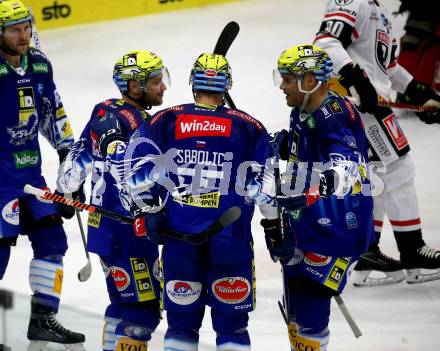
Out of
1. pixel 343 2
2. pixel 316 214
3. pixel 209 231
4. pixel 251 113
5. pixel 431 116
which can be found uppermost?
pixel 343 2

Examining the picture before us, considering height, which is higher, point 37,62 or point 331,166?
point 37,62

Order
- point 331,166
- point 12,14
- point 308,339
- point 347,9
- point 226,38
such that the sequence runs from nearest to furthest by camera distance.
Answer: point 331,166, point 308,339, point 12,14, point 226,38, point 347,9

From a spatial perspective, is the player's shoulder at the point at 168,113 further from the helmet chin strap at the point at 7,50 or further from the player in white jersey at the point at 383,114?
the player in white jersey at the point at 383,114

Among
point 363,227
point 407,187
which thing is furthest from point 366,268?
point 363,227

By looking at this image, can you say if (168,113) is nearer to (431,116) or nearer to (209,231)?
(209,231)

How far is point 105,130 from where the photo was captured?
17.9 ft

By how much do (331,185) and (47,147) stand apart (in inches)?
164

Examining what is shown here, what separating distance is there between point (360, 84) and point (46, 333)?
2.14 meters

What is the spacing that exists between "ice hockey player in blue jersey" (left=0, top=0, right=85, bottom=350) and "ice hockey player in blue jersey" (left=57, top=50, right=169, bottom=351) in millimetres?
446

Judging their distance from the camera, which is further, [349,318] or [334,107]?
[349,318]

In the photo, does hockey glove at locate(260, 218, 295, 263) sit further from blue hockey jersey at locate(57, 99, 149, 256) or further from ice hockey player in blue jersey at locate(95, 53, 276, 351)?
blue hockey jersey at locate(57, 99, 149, 256)

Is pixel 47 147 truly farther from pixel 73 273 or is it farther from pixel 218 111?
pixel 218 111

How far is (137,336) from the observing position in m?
5.54

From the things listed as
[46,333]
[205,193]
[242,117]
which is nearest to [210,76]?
[242,117]
